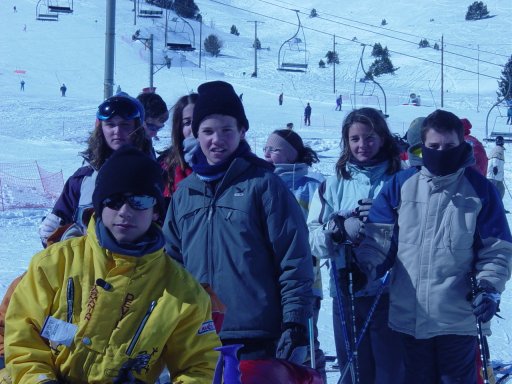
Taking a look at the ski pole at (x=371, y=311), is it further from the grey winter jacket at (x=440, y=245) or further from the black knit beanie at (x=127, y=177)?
the black knit beanie at (x=127, y=177)

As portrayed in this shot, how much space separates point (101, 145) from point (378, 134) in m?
1.49

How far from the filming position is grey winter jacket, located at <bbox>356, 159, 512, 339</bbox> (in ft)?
11.7

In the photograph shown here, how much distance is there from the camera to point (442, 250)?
3.61m

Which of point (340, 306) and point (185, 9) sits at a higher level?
point (185, 9)

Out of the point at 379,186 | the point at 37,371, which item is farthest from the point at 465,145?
the point at 37,371

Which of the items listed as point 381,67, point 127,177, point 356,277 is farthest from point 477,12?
point 127,177

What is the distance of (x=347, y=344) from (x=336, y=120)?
126 feet

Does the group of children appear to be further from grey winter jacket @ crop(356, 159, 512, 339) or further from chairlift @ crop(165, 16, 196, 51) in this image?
chairlift @ crop(165, 16, 196, 51)

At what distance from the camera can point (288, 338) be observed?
2.84 metres

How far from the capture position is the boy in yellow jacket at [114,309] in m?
2.36

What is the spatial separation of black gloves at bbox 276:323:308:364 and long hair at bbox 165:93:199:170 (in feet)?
5.63

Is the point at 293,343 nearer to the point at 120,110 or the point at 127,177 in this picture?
the point at 127,177

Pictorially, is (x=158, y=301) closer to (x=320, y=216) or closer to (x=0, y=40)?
(x=320, y=216)

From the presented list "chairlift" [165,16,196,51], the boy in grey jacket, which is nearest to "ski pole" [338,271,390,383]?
the boy in grey jacket
